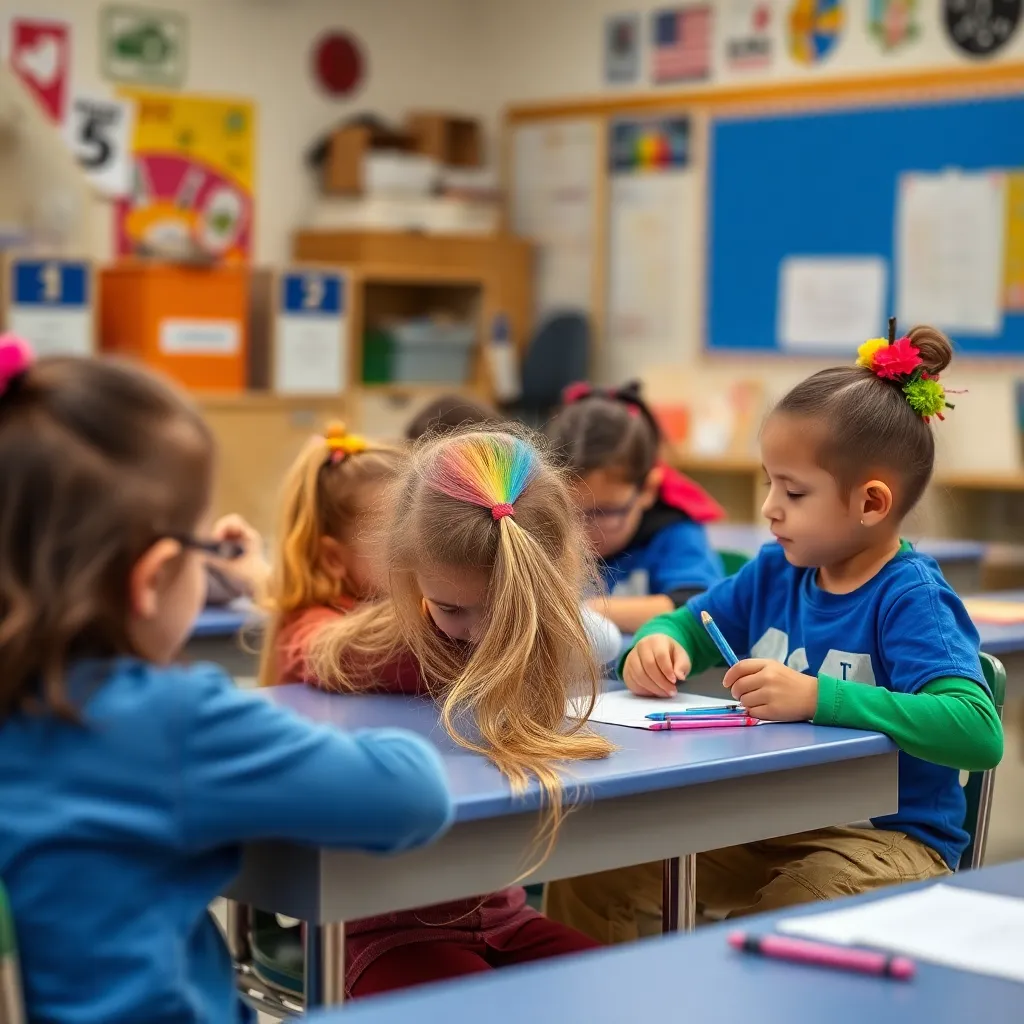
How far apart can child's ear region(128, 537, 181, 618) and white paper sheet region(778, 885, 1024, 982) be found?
1.82 ft

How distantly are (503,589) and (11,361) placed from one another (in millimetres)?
697

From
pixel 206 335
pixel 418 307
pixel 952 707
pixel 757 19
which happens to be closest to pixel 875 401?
pixel 952 707

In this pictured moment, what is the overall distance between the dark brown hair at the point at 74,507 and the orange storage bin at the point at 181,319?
426 cm

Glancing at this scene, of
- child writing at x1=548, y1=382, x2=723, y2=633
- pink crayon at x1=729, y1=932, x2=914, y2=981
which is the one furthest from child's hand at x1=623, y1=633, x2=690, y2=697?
pink crayon at x1=729, y1=932, x2=914, y2=981

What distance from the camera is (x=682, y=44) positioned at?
6434mm

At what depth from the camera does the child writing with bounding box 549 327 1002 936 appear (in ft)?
6.57

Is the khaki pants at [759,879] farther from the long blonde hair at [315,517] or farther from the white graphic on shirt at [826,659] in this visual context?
the long blonde hair at [315,517]

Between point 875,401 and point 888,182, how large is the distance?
3.92 m

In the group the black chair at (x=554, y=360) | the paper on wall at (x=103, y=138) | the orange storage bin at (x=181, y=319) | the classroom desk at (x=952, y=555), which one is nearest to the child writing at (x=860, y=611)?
the classroom desk at (x=952, y=555)

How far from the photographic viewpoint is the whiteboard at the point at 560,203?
6.78m

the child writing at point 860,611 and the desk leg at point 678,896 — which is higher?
the child writing at point 860,611

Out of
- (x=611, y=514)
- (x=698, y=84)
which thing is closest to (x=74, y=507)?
(x=611, y=514)

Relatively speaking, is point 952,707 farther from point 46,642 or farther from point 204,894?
point 46,642

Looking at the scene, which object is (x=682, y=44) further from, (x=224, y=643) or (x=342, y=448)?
(x=342, y=448)
